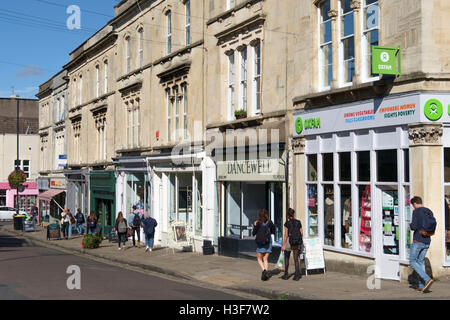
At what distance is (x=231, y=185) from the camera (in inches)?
874

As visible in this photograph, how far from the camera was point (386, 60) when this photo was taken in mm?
13820

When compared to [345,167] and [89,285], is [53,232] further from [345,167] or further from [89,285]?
[345,167]

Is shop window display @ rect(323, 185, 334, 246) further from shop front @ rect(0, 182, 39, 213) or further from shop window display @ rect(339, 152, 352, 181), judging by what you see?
shop front @ rect(0, 182, 39, 213)

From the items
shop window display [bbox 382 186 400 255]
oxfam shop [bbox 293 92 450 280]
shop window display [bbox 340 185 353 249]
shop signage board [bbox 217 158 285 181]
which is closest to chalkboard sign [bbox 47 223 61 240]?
shop signage board [bbox 217 158 285 181]

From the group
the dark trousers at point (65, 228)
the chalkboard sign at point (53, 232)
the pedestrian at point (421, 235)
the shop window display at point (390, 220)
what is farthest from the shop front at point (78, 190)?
the pedestrian at point (421, 235)

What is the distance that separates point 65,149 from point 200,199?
24.2 meters

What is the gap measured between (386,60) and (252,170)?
740 cm

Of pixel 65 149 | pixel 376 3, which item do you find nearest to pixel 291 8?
pixel 376 3

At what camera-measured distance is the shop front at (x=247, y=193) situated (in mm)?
19125

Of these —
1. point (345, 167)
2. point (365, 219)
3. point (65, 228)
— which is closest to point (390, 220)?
point (365, 219)

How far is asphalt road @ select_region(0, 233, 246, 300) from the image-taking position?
12.9m

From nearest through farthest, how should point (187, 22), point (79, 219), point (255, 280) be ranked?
point (255, 280)
point (187, 22)
point (79, 219)

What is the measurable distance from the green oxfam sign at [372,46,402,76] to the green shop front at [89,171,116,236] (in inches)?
887
